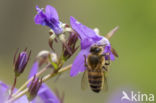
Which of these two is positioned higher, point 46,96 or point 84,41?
point 84,41

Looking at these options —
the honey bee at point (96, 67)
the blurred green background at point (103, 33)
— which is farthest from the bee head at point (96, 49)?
the blurred green background at point (103, 33)

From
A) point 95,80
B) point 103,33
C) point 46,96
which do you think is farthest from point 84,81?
point 103,33

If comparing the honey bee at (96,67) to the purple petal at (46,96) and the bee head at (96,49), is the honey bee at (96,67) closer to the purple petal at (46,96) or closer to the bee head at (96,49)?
the bee head at (96,49)

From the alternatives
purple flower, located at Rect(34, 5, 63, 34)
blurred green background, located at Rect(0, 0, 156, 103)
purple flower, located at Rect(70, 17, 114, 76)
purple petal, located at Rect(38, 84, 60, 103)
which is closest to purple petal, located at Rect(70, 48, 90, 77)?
purple flower, located at Rect(70, 17, 114, 76)

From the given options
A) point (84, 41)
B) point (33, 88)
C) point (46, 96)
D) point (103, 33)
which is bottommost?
point (33, 88)

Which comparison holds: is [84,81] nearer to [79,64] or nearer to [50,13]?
[79,64]

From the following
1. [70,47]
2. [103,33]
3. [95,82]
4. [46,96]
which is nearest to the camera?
[70,47]
